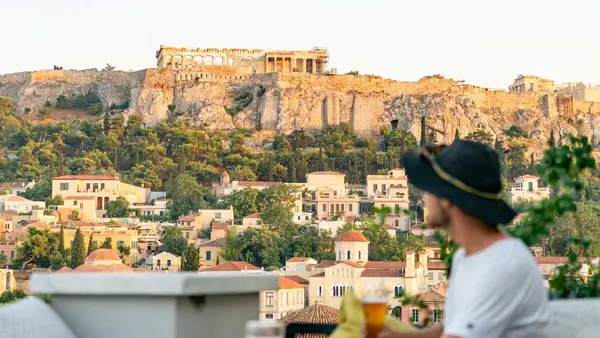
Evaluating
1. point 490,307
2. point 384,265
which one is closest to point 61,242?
point 384,265

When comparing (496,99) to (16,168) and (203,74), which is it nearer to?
(203,74)

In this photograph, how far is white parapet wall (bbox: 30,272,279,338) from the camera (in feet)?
9.90

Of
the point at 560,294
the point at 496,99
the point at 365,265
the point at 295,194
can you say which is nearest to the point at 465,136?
the point at 496,99

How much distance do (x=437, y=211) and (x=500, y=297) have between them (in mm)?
264

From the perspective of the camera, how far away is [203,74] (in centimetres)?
6994

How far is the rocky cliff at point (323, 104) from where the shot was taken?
67.6 m

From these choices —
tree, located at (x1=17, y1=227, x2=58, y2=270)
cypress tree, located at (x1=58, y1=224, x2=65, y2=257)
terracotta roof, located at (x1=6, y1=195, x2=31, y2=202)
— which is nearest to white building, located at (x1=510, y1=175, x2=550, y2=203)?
cypress tree, located at (x1=58, y1=224, x2=65, y2=257)

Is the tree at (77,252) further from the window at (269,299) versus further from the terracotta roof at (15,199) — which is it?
the terracotta roof at (15,199)

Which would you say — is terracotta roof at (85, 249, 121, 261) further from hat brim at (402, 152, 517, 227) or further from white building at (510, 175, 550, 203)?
hat brim at (402, 152, 517, 227)

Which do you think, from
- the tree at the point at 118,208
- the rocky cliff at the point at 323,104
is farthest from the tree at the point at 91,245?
the rocky cliff at the point at 323,104

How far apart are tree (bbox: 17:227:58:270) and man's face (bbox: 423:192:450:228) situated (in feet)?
165

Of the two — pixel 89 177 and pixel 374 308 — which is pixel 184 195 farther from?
pixel 374 308

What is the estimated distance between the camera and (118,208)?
62250 millimetres

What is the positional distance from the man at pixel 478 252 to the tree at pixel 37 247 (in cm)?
5042
